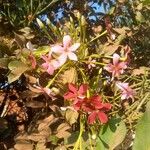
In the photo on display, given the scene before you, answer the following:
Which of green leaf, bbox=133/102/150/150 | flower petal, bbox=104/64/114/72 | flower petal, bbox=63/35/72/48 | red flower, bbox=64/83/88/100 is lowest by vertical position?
green leaf, bbox=133/102/150/150

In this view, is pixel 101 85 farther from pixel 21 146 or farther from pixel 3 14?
pixel 3 14

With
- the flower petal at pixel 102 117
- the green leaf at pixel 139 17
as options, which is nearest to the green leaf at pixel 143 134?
the flower petal at pixel 102 117

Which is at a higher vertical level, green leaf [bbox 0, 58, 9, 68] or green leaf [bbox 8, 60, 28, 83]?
green leaf [bbox 0, 58, 9, 68]

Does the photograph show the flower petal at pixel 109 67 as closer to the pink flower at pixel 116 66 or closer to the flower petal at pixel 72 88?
the pink flower at pixel 116 66

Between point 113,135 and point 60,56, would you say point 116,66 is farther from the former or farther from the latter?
point 113,135

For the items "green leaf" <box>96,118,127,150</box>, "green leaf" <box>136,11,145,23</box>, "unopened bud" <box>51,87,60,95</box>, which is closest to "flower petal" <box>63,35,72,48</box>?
"unopened bud" <box>51,87,60,95</box>

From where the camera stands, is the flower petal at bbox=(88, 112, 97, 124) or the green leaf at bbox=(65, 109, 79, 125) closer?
the flower petal at bbox=(88, 112, 97, 124)

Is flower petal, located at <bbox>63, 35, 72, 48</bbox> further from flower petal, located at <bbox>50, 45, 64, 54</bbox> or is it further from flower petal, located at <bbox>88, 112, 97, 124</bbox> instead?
flower petal, located at <bbox>88, 112, 97, 124</bbox>

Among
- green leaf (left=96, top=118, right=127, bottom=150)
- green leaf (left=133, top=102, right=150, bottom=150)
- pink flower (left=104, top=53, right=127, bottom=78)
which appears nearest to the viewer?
green leaf (left=133, top=102, right=150, bottom=150)
